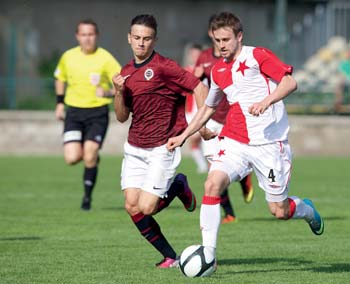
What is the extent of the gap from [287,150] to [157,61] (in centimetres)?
129

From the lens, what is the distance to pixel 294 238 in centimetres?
1089

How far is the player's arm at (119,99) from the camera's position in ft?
28.1

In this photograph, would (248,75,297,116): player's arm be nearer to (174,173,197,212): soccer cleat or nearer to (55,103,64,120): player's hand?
(174,173,197,212): soccer cleat

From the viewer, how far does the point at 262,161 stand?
28.6 ft

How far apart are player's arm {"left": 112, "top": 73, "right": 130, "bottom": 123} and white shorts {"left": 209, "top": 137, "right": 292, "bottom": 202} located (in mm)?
855

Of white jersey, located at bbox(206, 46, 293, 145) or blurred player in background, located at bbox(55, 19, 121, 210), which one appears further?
blurred player in background, located at bbox(55, 19, 121, 210)

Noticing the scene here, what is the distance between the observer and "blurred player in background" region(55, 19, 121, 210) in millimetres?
13523

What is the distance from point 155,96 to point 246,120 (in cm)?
80

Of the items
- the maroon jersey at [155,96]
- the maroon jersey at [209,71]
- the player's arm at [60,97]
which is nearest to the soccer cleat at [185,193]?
the maroon jersey at [155,96]

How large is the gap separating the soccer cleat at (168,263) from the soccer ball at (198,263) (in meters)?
0.74

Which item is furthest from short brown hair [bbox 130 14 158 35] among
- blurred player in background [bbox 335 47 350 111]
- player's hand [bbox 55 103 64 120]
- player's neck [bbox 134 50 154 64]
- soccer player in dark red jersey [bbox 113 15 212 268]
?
blurred player in background [bbox 335 47 350 111]

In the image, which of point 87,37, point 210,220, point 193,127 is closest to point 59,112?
point 87,37

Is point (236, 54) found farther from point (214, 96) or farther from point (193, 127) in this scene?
point (193, 127)

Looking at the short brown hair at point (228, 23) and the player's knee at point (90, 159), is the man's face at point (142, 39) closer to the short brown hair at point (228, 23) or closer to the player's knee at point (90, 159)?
the short brown hair at point (228, 23)
